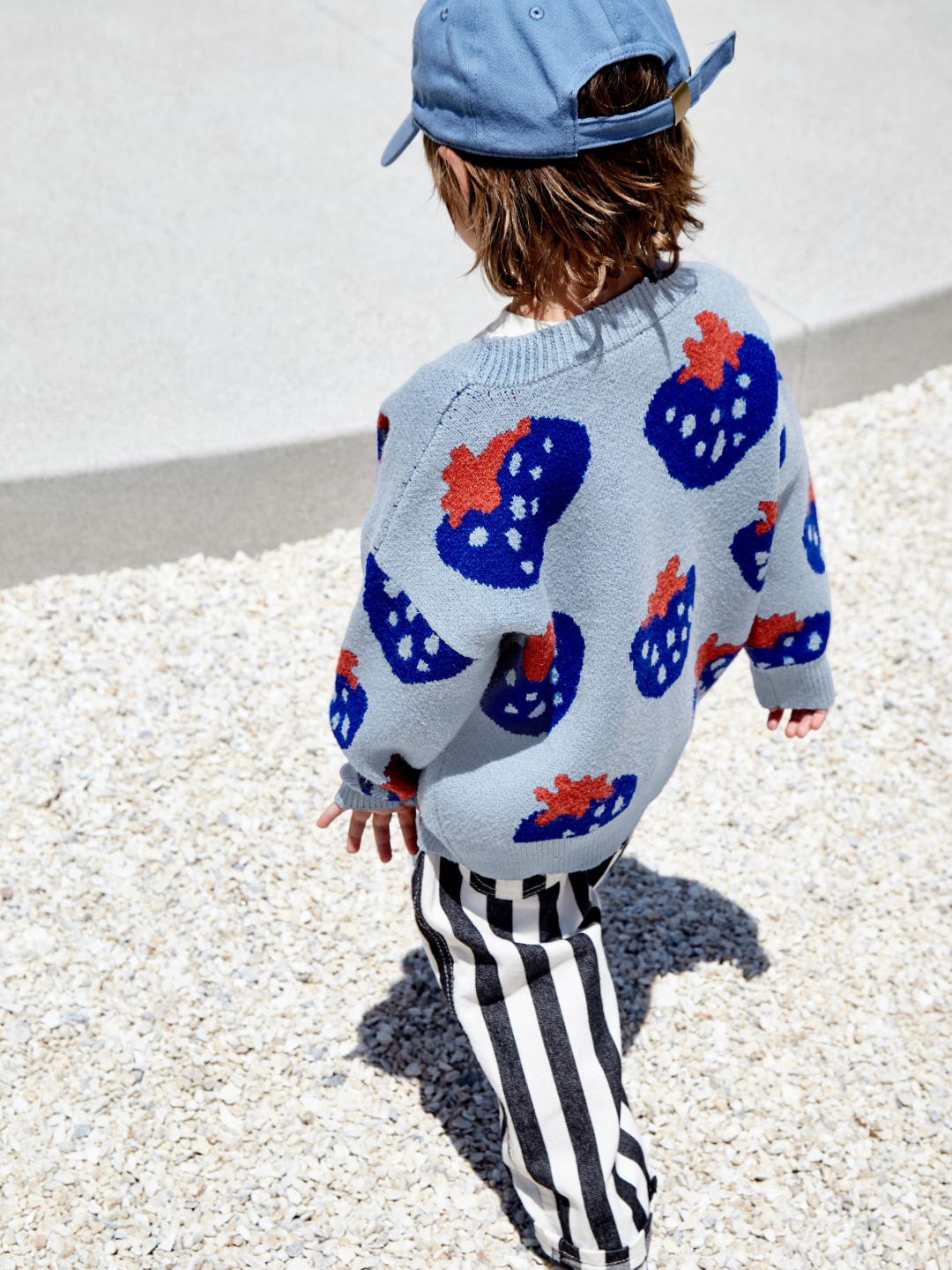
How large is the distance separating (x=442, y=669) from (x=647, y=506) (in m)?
0.30

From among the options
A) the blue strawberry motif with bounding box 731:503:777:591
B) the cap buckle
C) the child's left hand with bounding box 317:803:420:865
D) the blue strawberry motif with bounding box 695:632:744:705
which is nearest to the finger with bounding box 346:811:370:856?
the child's left hand with bounding box 317:803:420:865

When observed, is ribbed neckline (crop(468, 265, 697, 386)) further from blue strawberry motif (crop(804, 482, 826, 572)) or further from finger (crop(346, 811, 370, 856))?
finger (crop(346, 811, 370, 856))

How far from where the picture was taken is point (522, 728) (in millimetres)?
1471

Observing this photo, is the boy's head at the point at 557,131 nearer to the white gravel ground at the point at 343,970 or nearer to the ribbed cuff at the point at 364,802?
the ribbed cuff at the point at 364,802

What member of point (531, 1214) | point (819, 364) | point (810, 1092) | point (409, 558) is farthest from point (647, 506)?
point (819, 364)

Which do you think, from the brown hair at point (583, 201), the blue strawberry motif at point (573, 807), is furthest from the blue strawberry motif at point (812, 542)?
the brown hair at point (583, 201)

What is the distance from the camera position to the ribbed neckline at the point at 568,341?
4.05 feet

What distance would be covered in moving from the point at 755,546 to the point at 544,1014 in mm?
683

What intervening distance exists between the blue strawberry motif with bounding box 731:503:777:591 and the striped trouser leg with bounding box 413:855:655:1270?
18.2 inches

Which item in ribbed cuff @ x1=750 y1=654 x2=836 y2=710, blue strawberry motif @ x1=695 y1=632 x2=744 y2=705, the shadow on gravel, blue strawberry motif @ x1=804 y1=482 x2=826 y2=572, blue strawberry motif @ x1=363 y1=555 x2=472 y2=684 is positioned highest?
blue strawberry motif @ x1=363 y1=555 x2=472 y2=684

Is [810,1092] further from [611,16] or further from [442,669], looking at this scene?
[611,16]

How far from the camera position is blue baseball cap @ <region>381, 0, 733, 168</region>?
1.13 metres

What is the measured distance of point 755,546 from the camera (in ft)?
5.11

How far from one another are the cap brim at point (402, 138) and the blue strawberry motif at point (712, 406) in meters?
0.38
